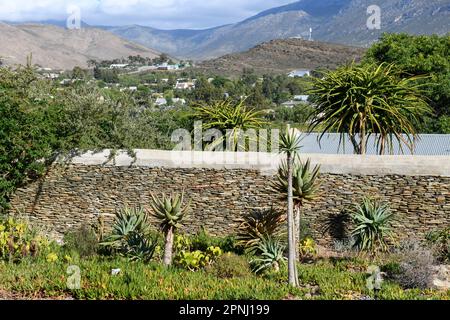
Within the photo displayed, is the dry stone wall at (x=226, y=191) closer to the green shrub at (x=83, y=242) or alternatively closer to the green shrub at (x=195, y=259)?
the green shrub at (x=83, y=242)

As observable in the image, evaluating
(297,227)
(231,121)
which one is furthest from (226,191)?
(297,227)

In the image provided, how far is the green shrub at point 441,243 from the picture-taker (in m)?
13.0

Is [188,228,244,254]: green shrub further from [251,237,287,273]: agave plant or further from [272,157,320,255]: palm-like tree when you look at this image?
[272,157,320,255]: palm-like tree

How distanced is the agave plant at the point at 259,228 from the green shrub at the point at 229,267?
1.03m

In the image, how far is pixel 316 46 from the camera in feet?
525

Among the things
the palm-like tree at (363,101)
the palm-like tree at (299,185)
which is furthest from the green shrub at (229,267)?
the palm-like tree at (363,101)

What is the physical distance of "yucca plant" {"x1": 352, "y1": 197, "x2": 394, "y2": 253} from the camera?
1327cm

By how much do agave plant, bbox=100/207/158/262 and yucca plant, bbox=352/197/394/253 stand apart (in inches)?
200

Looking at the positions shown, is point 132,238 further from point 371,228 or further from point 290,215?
point 371,228

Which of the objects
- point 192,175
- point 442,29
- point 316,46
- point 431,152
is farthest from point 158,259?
point 442,29

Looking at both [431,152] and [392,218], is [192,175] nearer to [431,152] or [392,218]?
[392,218]

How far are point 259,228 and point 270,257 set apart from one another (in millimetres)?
1321

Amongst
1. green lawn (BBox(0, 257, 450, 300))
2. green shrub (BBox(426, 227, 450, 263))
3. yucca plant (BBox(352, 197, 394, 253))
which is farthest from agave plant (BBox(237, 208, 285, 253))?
green shrub (BBox(426, 227, 450, 263))

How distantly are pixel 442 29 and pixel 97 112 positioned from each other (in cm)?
20637
